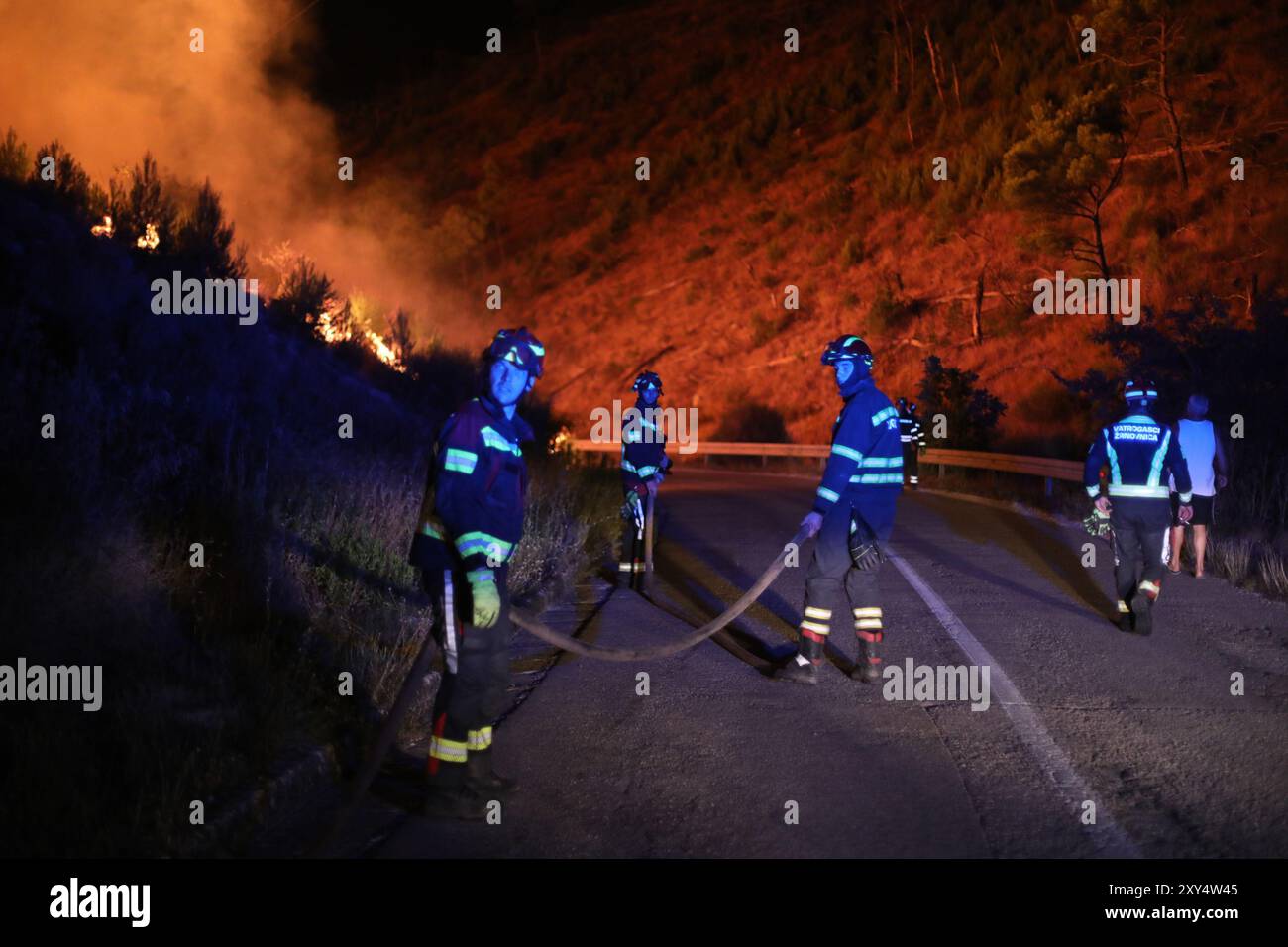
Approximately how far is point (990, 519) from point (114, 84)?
17.0 metres

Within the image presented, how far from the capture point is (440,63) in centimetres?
12062

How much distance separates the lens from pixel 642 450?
1108cm

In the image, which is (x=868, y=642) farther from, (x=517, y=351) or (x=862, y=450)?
(x=517, y=351)

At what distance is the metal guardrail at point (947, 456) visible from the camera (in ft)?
66.6

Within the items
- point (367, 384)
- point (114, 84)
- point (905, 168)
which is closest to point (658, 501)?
point (367, 384)

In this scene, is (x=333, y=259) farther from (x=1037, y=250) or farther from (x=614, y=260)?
(x=614, y=260)

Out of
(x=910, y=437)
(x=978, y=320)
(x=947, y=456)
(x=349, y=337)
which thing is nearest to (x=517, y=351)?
(x=349, y=337)

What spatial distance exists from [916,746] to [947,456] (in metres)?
21.4

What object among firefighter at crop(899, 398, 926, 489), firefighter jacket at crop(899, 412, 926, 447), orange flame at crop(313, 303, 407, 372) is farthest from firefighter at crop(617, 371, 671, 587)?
firefighter jacket at crop(899, 412, 926, 447)

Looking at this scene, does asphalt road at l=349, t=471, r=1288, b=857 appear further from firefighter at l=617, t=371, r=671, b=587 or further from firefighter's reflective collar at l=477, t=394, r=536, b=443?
firefighter's reflective collar at l=477, t=394, r=536, b=443

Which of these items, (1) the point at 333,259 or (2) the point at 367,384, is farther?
(1) the point at 333,259

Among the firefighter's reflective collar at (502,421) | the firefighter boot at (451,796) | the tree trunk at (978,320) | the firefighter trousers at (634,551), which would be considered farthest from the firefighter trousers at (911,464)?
the firefighter boot at (451,796)

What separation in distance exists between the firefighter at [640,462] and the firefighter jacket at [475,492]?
222 inches
